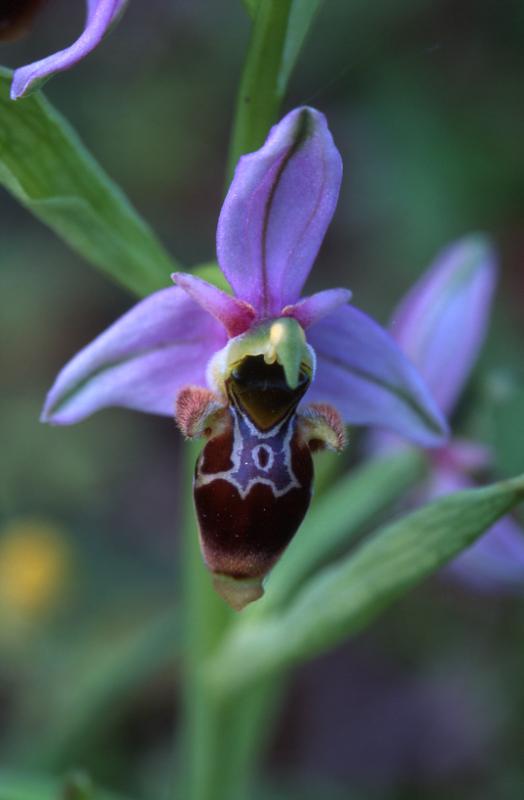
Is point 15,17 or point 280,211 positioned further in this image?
point 15,17

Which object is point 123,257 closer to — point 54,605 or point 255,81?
point 255,81

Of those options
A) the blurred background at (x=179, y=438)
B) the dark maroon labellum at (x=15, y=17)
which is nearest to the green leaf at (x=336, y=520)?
the blurred background at (x=179, y=438)

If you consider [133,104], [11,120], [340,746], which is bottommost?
[340,746]

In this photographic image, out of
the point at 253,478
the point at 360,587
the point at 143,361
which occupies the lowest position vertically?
the point at 360,587

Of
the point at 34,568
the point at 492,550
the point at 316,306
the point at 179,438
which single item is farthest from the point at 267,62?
the point at 179,438

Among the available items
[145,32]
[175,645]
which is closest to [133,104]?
[145,32]

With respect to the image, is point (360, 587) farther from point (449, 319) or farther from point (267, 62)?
point (267, 62)
